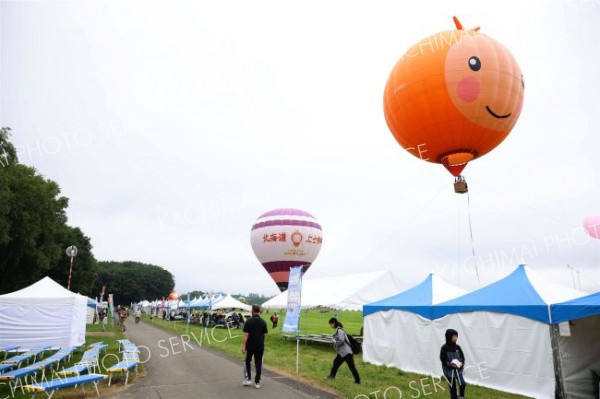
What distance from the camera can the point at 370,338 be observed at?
13695 mm

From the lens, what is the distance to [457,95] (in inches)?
388

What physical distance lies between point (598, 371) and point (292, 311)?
7.12 meters

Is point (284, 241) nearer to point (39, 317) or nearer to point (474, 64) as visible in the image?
point (39, 317)

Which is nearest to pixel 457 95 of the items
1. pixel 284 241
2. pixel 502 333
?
pixel 502 333

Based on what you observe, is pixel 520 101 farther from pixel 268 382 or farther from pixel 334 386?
pixel 268 382

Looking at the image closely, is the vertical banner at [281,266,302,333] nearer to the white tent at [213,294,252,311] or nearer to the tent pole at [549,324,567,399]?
the tent pole at [549,324,567,399]

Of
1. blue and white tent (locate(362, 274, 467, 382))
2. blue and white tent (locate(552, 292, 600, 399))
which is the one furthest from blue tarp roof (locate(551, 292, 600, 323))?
blue and white tent (locate(362, 274, 467, 382))

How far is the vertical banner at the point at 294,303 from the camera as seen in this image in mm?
10812

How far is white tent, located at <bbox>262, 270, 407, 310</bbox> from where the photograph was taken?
677 inches

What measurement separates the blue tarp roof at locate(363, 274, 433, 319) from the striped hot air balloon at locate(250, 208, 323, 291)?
14.0m

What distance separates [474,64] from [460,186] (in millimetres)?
3279

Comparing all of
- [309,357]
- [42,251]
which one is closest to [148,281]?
[42,251]

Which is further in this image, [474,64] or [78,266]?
[78,266]

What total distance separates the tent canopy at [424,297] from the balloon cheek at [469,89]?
577 cm
